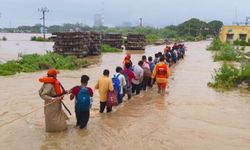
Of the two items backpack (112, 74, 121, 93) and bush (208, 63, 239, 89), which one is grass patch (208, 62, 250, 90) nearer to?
bush (208, 63, 239, 89)

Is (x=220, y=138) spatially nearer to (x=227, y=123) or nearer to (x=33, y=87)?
(x=227, y=123)

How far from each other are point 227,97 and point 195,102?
5.49 feet

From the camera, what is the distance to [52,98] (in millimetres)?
8758

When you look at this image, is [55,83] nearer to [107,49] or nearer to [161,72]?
[161,72]

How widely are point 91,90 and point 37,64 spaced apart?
1375 centimetres

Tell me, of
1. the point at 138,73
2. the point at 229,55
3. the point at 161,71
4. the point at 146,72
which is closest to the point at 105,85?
the point at 138,73

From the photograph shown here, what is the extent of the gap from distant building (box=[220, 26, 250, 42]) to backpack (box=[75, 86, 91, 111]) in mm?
48534

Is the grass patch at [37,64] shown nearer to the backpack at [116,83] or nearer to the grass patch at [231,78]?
the grass patch at [231,78]

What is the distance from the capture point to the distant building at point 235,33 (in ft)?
179

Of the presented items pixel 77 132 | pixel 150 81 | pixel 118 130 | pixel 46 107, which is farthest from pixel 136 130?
pixel 150 81

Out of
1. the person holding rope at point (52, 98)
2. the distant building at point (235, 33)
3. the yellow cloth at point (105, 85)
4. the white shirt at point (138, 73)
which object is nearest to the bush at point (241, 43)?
the distant building at point (235, 33)

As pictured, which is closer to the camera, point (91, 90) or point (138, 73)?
point (91, 90)

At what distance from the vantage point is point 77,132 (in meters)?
9.24

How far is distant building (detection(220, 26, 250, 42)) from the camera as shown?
54.5 m
